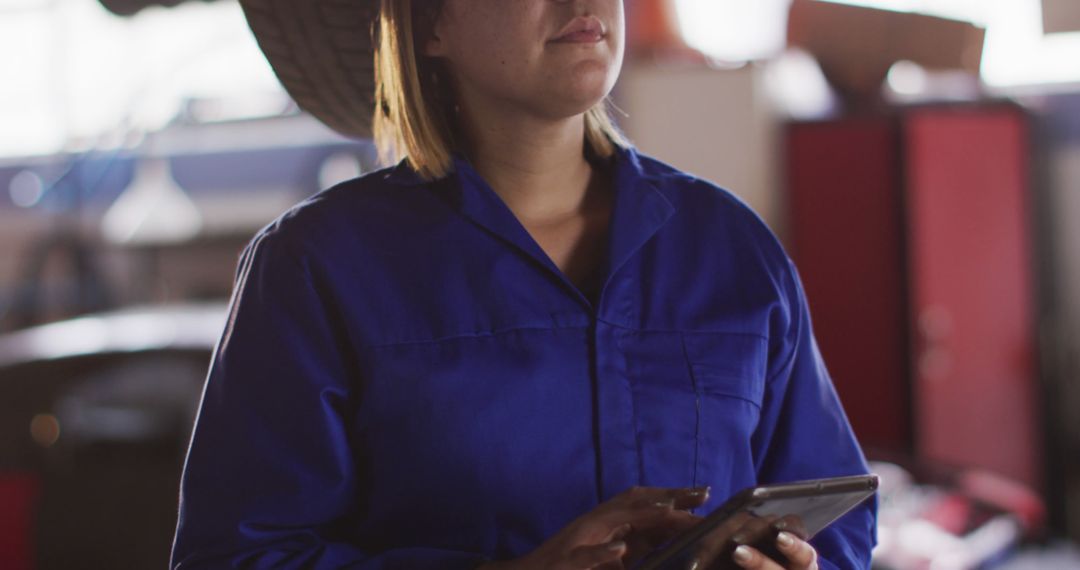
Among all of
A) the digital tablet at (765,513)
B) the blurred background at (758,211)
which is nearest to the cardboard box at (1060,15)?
the blurred background at (758,211)

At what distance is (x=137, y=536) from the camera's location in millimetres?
2580

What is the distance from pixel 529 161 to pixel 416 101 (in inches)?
5.5

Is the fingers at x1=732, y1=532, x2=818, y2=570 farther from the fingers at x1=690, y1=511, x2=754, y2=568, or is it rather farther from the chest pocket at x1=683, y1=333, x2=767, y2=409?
the chest pocket at x1=683, y1=333, x2=767, y2=409

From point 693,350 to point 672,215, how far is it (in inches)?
6.4

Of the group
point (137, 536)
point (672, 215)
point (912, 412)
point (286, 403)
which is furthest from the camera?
point (912, 412)

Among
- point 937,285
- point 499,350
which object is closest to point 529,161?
point 499,350

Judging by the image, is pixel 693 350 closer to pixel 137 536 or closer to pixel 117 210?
pixel 137 536

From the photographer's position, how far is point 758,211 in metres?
4.95

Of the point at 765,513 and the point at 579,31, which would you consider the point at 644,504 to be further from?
the point at 579,31

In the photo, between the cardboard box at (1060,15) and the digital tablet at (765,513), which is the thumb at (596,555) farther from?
the cardboard box at (1060,15)

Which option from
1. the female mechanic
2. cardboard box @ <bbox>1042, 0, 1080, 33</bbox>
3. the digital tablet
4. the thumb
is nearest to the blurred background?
cardboard box @ <bbox>1042, 0, 1080, 33</bbox>

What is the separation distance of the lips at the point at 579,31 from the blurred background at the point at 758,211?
101 cm

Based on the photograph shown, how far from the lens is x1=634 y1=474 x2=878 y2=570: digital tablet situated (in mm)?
867

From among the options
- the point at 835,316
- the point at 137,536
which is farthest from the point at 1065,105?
the point at 137,536
